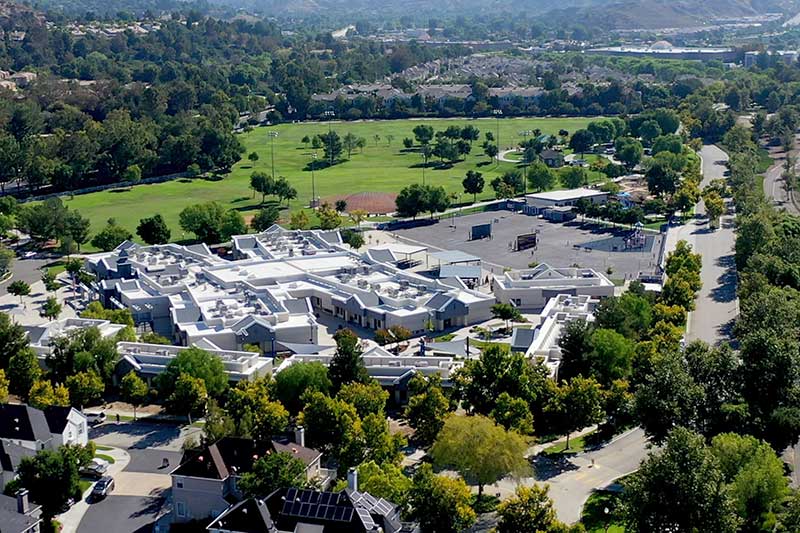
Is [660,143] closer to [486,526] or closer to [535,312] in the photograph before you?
[535,312]

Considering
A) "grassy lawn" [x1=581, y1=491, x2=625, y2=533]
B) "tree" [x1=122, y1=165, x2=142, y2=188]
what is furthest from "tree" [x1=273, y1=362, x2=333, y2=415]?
"tree" [x1=122, y1=165, x2=142, y2=188]

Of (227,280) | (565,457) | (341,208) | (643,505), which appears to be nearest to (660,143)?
(341,208)

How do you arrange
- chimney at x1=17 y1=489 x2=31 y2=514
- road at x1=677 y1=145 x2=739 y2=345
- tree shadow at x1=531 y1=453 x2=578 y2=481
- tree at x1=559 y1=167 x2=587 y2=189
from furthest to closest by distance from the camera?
tree at x1=559 y1=167 x2=587 y2=189 < road at x1=677 y1=145 x2=739 y2=345 < tree shadow at x1=531 y1=453 x2=578 y2=481 < chimney at x1=17 y1=489 x2=31 y2=514

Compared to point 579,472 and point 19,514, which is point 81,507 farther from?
point 579,472

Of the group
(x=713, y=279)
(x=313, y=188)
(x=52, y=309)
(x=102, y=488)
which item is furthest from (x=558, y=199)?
(x=102, y=488)

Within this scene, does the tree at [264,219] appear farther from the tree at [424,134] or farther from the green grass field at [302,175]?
the tree at [424,134]

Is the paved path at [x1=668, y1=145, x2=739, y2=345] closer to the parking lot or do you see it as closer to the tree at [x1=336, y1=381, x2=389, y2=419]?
the parking lot
